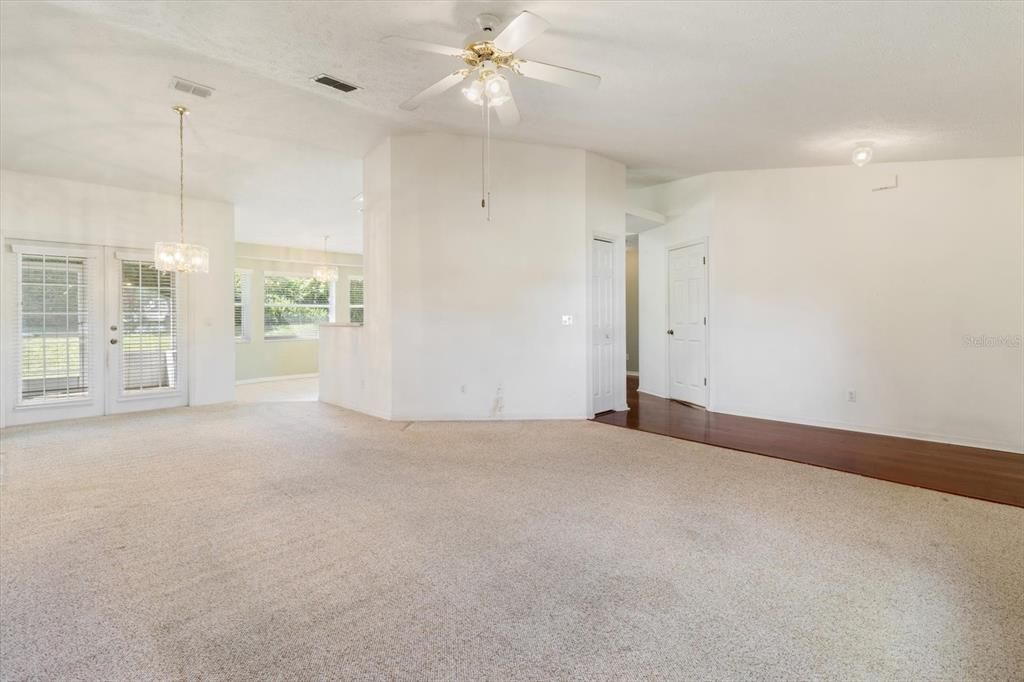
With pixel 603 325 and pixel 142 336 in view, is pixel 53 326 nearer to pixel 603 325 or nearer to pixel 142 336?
pixel 142 336

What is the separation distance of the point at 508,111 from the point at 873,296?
446 centimetres

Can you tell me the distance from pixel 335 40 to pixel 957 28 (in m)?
3.75

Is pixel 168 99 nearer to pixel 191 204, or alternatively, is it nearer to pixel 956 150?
pixel 191 204

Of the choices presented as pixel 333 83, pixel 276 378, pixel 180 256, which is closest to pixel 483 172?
pixel 333 83

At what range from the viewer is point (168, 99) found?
12.9 feet

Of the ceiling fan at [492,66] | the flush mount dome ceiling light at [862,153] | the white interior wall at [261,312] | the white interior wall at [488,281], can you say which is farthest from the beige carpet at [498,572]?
the white interior wall at [261,312]

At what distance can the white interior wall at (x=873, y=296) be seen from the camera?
4508 millimetres

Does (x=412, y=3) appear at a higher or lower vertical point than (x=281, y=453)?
higher

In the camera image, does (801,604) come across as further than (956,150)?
No

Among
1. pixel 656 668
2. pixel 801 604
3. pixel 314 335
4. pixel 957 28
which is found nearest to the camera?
pixel 656 668

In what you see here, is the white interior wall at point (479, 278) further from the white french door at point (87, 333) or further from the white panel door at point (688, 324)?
the white french door at point (87, 333)

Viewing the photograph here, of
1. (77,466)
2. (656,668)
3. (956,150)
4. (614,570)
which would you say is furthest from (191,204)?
(956,150)

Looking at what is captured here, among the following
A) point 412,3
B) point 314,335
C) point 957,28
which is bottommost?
point 314,335

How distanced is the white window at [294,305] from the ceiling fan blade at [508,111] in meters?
7.99
